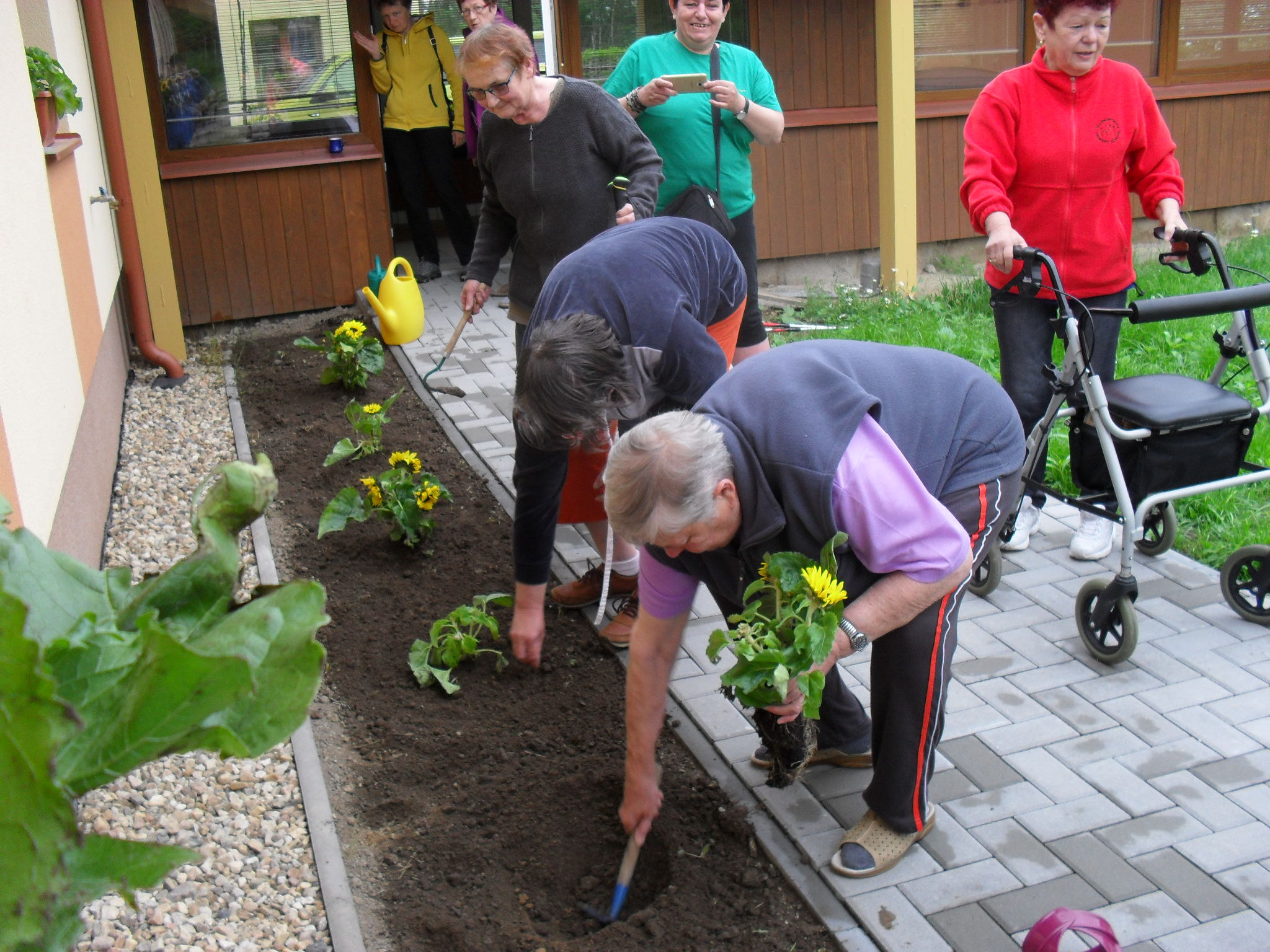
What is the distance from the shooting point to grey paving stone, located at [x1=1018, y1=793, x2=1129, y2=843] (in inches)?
112

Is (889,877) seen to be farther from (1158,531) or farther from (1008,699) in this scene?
(1158,531)

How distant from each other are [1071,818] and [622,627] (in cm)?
151

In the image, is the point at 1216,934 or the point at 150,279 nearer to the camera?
the point at 1216,934

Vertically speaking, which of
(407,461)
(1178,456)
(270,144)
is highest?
(270,144)

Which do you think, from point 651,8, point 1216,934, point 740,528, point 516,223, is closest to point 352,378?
point 516,223

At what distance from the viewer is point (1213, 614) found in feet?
12.7

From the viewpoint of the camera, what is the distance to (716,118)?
15.8 feet

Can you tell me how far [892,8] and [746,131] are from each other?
3.32m

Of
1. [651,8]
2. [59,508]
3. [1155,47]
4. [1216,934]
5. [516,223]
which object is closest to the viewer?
[1216,934]

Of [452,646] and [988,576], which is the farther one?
[988,576]

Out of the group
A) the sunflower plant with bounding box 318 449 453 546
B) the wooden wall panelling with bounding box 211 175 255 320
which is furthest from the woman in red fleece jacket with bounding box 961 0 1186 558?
the wooden wall panelling with bounding box 211 175 255 320

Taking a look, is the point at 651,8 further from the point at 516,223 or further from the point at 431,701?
the point at 431,701

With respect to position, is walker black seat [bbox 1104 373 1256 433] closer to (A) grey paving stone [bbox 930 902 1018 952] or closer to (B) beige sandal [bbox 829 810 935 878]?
(B) beige sandal [bbox 829 810 935 878]

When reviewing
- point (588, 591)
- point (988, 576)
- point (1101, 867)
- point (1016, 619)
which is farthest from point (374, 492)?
point (1101, 867)
